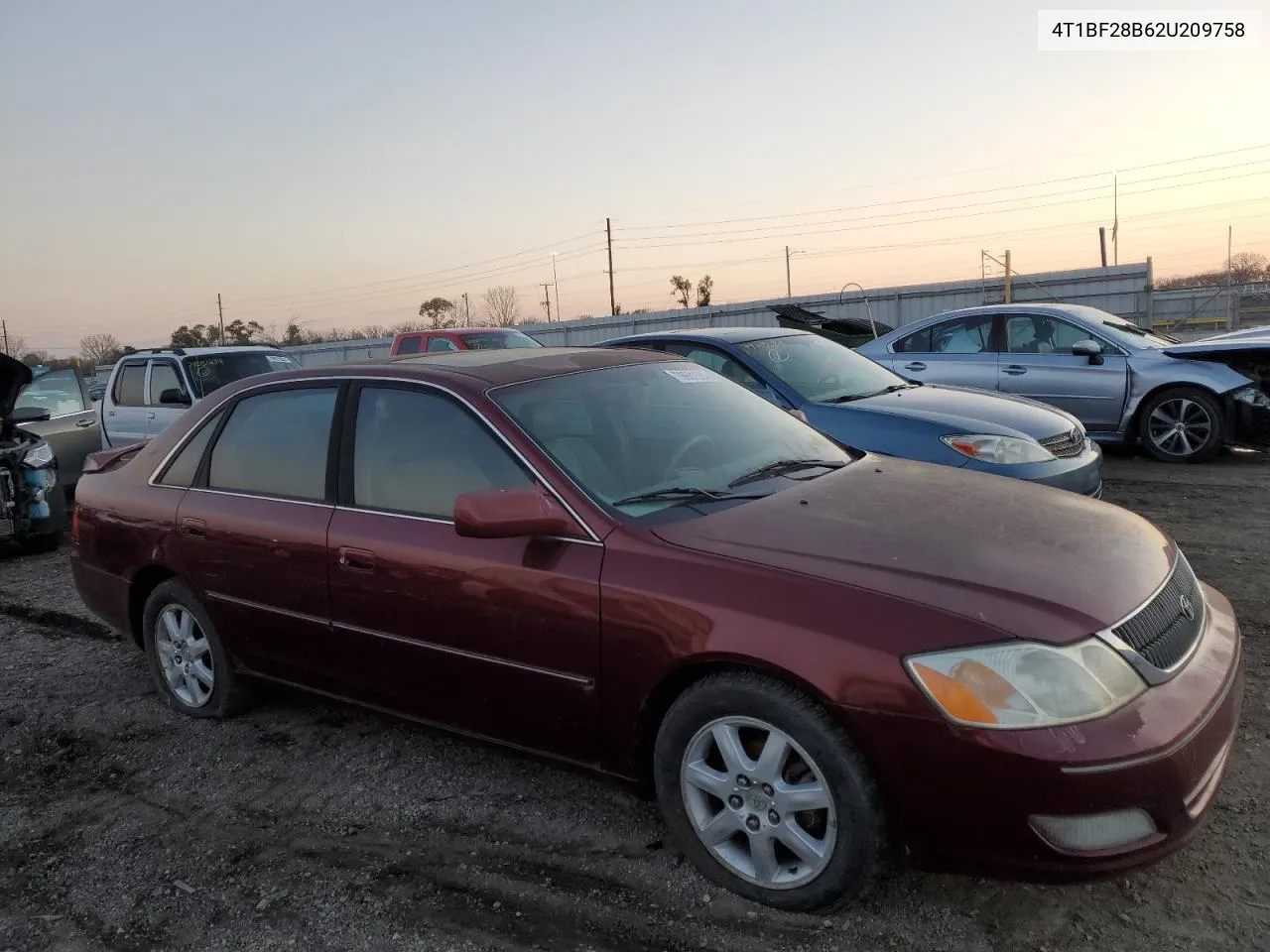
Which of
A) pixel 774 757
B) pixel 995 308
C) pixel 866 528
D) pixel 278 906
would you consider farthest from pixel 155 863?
pixel 995 308

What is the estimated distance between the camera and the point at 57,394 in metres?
10.0

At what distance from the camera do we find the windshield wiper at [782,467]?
10.6 ft

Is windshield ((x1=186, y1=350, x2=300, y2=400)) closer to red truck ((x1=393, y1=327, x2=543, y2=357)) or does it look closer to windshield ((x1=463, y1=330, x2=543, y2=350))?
red truck ((x1=393, y1=327, x2=543, y2=357))

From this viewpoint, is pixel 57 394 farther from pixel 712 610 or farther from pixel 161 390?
pixel 712 610

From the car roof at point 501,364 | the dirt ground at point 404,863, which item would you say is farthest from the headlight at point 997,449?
the car roof at point 501,364

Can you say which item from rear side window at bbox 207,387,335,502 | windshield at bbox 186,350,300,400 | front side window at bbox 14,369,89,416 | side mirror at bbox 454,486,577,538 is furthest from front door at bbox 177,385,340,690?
front side window at bbox 14,369,89,416

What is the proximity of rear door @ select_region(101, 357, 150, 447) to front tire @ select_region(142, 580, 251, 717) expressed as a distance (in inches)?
254

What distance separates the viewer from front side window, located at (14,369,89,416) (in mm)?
9719

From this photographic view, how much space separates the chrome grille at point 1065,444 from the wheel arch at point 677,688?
13.2ft

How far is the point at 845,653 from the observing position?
2318 mm

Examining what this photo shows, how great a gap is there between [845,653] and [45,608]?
5805mm

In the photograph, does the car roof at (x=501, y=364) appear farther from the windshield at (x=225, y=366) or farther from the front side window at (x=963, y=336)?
the front side window at (x=963, y=336)

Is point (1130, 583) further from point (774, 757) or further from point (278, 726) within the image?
point (278, 726)

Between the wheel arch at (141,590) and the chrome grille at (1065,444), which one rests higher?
the chrome grille at (1065,444)
